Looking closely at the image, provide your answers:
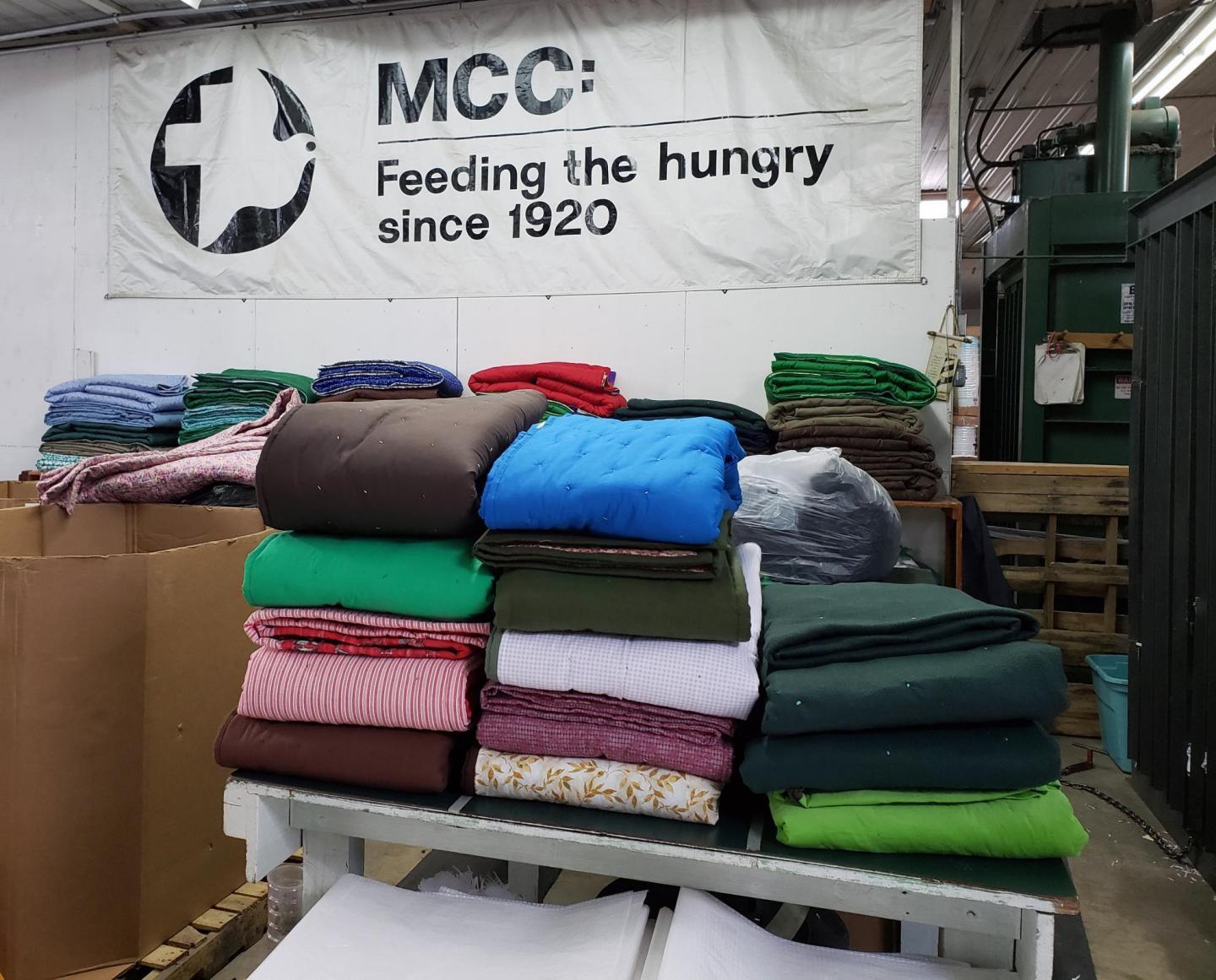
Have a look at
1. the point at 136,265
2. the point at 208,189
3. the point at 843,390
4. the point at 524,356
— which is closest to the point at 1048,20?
the point at 843,390

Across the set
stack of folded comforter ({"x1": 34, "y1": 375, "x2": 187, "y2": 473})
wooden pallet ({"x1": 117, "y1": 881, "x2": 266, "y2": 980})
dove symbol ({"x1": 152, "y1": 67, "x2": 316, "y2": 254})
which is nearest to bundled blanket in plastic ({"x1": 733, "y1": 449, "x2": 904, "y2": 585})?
wooden pallet ({"x1": 117, "y1": 881, "x2": 266, "y2": 980})

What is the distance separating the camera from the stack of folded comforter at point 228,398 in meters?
3.50

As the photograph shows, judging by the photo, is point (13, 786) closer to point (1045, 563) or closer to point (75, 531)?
point (75, 531)

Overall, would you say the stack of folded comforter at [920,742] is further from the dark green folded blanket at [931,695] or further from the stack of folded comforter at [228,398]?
the stack of folded comforter at [228,398]

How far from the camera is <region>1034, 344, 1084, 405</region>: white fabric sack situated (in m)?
3.84

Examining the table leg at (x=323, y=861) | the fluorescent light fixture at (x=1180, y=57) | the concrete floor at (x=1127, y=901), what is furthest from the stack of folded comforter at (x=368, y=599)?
the fluorescent light fixture at (x=1180, y=57)

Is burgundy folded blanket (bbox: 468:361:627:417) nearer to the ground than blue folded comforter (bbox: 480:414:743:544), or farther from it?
farther from it

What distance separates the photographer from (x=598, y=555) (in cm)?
98

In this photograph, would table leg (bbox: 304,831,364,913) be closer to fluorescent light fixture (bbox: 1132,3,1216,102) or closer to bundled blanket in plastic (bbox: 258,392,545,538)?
bundled blanket in plastic (bbox: 258,392,545,538)

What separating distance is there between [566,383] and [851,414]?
1135mm

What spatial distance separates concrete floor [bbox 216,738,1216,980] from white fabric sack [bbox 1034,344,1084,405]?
190 cm

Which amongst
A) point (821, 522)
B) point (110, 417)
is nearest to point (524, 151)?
point (110, 417)

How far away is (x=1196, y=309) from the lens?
220cm

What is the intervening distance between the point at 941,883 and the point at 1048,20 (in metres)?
5.15
